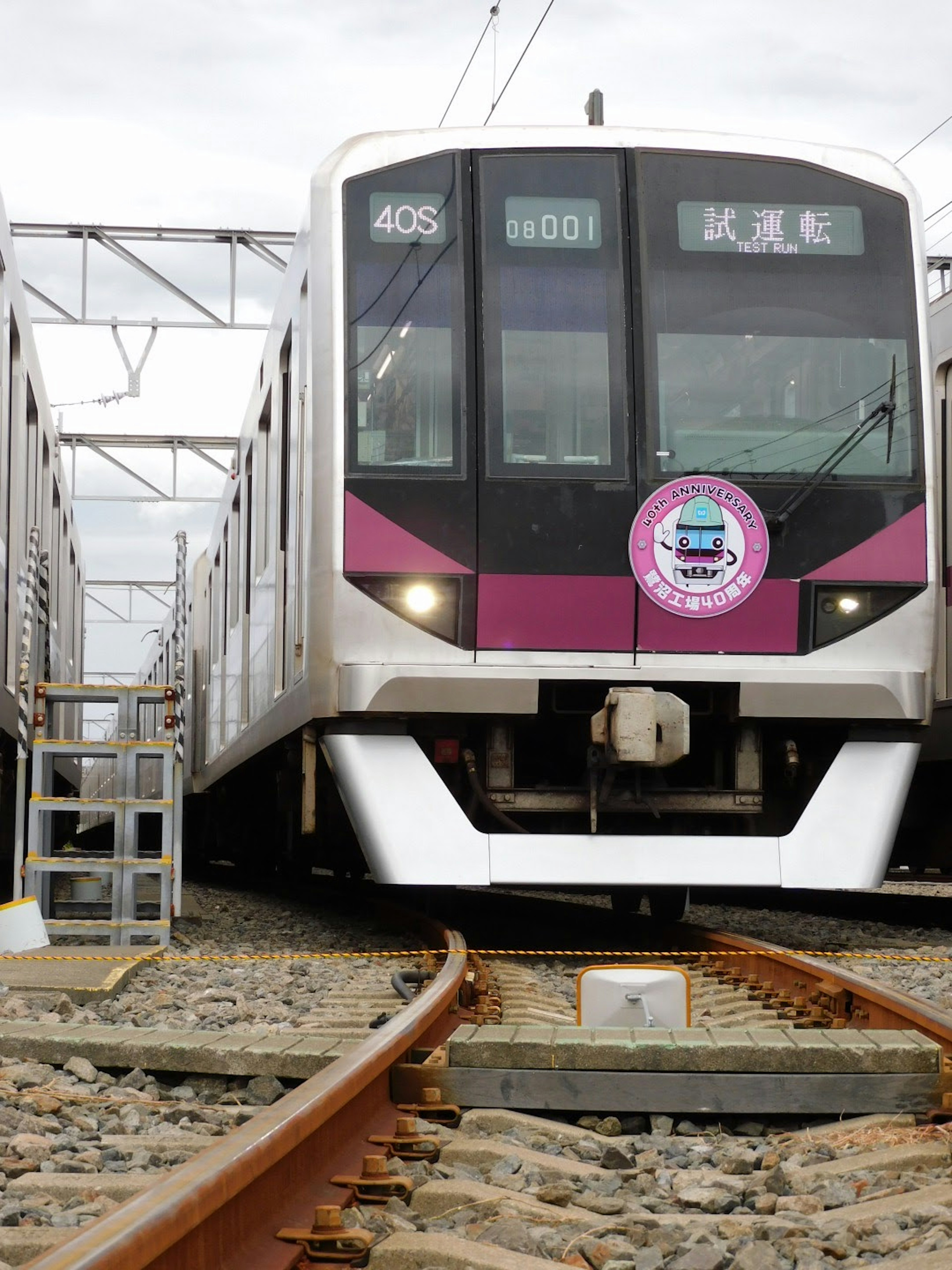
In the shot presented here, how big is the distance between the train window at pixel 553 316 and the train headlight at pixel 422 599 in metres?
0.52

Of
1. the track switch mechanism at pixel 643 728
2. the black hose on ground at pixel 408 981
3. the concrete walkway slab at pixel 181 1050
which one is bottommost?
the black hose on ground at pixel 408 981

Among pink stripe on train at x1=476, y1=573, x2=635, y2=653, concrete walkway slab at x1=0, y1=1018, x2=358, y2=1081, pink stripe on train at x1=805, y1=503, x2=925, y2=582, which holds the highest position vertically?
pink stripe on train at x1=805, y1=503, x2=925, y2=582

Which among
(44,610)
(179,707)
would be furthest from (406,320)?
(44,610)

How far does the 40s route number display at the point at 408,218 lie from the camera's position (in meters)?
6.76

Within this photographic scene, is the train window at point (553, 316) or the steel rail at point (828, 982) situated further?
the train window at point (553, 316)

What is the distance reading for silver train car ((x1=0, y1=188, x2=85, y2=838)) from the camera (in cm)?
845

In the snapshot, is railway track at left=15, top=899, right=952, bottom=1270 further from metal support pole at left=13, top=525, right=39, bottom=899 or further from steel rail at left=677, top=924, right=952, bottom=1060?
metal support pole at left=13, top=525, right=39, bottom=899

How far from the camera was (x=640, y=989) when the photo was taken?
13.8 feet

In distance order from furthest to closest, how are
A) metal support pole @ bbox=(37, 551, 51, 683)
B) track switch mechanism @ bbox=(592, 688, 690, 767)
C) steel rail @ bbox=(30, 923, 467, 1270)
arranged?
metal support pole @ bbox=(37, 551, 51, 683)
track switch mechanism @ bbox=(592, 688, 690, 767)
steel rail @ bbox=(30, 923, 467, 1270)

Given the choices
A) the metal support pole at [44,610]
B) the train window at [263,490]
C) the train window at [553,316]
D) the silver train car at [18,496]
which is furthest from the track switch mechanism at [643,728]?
the metal support pole at [44,610]

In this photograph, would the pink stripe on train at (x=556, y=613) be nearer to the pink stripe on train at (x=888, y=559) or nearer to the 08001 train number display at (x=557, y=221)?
the pink stripe on train at (x=888, y=559)

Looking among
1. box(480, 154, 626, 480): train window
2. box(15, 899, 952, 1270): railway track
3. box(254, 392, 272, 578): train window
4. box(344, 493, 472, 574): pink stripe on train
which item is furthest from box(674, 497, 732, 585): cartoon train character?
box(254, 392, 272, 578): train window

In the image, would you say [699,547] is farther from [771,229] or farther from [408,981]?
[408,981]

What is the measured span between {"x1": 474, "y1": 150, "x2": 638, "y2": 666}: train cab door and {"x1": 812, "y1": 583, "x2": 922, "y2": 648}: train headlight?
30.7 inches
